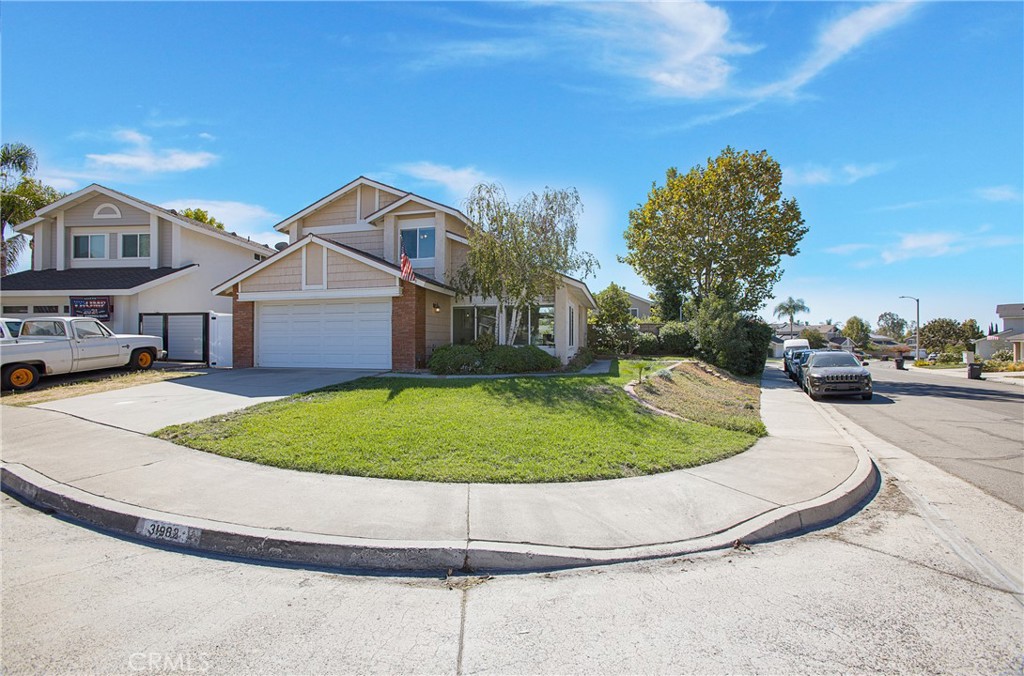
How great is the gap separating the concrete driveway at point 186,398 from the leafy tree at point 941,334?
6721 cm

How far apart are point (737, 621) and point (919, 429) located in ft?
33.4

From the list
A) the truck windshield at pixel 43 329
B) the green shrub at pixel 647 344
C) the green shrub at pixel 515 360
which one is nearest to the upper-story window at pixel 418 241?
the green shrub at pixel 515 360

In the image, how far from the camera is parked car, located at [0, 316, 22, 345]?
40.0 ft

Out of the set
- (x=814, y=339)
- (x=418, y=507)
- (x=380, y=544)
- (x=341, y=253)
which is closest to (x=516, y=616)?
(x=380, y=544)

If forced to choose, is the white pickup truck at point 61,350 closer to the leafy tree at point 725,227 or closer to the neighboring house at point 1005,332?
the leafy tree at point 725,227

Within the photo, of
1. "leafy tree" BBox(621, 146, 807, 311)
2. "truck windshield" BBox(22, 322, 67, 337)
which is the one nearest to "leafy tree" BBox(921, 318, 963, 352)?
"leafy tree" BBox(621, 146, 807, 311)

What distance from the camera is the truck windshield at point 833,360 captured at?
16703mm

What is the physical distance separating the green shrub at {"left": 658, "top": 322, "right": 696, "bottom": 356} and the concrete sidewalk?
22142 mm

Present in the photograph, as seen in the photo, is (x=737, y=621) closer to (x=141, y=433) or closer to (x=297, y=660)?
(x=297, y=660)

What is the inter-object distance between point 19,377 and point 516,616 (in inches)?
588

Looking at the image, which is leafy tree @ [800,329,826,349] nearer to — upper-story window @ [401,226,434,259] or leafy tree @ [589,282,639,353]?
leafy tree @ [589,282,639,353]

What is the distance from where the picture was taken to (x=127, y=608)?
3.33 meters

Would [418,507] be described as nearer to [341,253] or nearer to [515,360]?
[515,360]

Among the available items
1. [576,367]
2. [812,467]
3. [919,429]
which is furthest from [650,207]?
[812,467]
